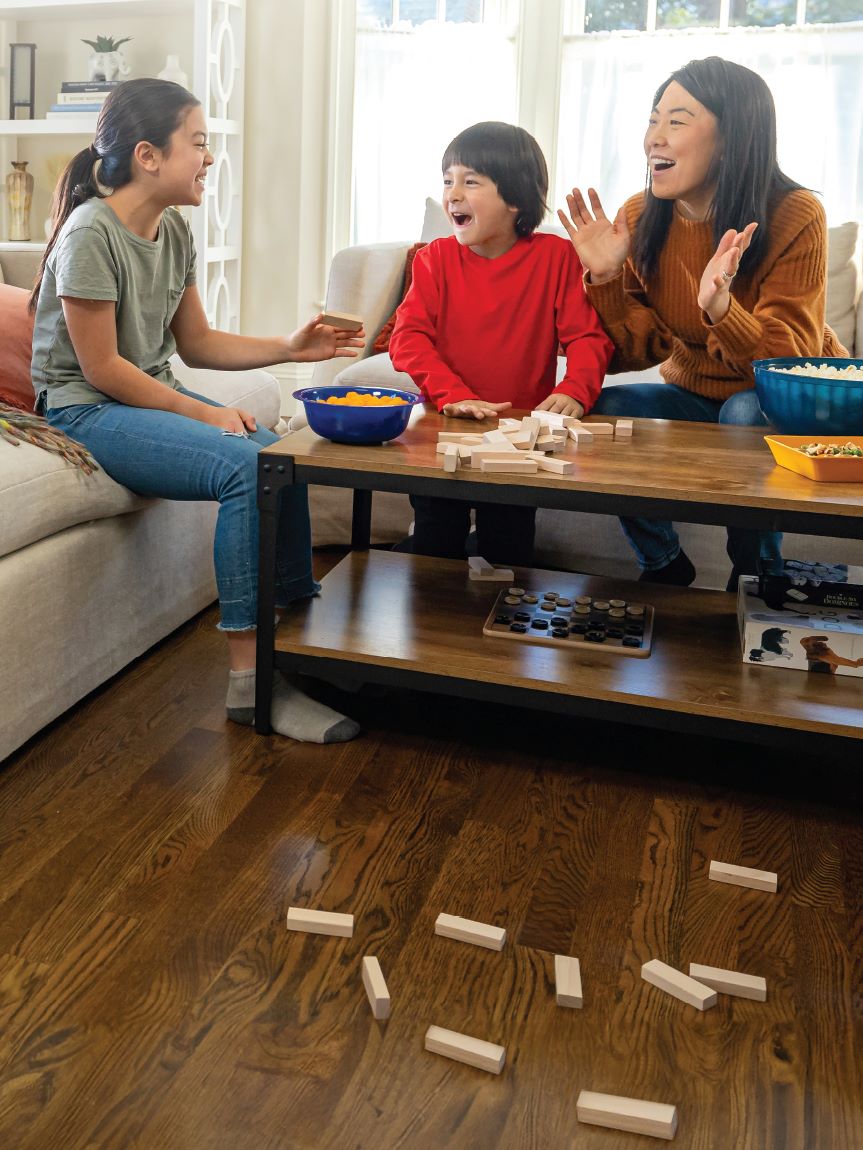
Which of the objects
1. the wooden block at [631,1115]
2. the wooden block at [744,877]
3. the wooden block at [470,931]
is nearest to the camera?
the wooden block at [631,1115]

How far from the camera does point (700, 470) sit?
1.77 metres

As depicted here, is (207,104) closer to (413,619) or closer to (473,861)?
(413,619)

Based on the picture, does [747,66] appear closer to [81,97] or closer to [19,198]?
[81,97]

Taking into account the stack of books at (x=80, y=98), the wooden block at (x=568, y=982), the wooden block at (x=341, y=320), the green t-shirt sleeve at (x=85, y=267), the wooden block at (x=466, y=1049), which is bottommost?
the wooden block at (x=466, y=1049)

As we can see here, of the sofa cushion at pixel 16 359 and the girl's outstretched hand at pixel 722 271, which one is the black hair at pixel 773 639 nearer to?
the girl's outstretched hand at pixel 722 271

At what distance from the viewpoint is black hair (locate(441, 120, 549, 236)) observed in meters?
2.21

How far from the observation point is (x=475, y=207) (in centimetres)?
224

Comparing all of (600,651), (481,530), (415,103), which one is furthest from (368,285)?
(600,651)

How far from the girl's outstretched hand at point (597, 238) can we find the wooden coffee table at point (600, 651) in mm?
368

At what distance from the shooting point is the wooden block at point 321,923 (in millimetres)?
1424

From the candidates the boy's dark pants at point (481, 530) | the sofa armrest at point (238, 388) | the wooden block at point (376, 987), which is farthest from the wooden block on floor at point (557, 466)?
the sofa armrest at point (238, 388)

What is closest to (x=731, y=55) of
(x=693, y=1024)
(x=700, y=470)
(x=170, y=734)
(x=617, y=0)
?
(x=617, y=0)

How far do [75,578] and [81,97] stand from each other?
101 inches

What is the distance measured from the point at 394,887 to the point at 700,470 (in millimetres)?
764
